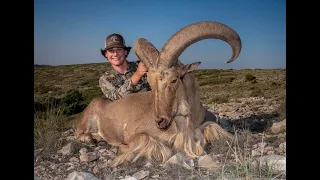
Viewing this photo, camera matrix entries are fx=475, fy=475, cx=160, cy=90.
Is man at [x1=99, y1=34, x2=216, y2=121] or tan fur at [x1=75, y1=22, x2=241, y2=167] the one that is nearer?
tan fur at [x1=75, y1=22, x2=241, y2=167]

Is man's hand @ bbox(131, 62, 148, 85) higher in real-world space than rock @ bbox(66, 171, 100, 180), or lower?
higher

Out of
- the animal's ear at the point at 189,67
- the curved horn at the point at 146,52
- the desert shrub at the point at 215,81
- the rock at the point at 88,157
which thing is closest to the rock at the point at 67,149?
the rock at the point at 88,157

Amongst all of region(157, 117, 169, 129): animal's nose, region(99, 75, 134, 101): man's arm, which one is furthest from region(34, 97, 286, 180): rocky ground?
region(99, 75, 134, 101): man's arm

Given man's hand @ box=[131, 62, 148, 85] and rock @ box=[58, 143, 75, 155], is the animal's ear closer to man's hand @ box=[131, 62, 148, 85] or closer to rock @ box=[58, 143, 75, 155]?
man's hand @ box=[131, 62, 148, 85]

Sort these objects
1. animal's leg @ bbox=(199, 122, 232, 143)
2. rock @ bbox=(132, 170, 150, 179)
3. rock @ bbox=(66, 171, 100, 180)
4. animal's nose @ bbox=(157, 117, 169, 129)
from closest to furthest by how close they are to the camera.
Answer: rock @ bbox=(66, 171, 100, 180) < rock @ bbox=(132, 170, 150, 179) < animal's nose @ bbox=(157, 117, 169, 129) < animal's leg @ bbox=(199, 122, 232, 143)

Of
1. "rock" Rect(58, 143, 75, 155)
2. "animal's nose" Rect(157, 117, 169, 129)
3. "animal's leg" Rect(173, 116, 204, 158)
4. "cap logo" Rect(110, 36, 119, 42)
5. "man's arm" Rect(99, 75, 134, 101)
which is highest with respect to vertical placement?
"cap logo" Rect(110, 36, 119, 42)

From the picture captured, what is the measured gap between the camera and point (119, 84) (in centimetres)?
849

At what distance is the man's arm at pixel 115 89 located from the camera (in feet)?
26.1

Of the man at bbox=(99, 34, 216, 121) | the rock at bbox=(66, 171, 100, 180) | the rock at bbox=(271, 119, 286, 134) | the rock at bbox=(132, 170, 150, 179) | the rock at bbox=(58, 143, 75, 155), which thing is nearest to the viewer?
the rock at bbox=(66, 171, 100, 180)

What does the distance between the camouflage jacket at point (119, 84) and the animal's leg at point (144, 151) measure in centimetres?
147

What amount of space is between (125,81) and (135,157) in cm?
225

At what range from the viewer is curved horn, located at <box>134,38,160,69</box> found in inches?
257
